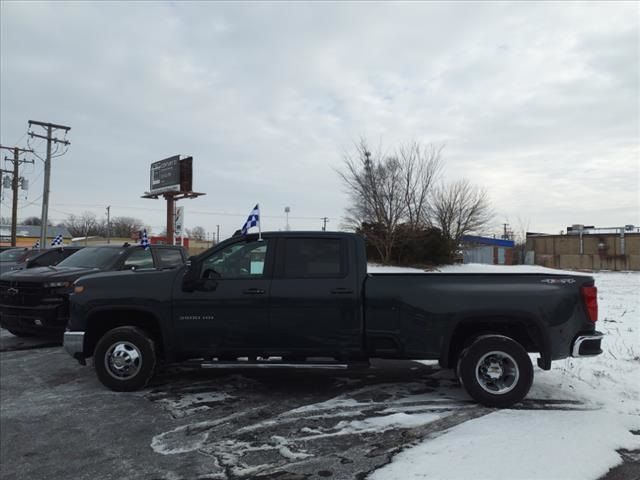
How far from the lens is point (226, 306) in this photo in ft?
17.5

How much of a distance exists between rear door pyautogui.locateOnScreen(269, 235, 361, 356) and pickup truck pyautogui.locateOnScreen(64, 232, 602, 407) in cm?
1

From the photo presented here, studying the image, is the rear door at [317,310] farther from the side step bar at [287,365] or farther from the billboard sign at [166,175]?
the billboard sign at [166,175]

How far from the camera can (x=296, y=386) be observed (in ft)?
19.2

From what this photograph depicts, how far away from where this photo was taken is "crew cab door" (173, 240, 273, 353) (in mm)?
5312

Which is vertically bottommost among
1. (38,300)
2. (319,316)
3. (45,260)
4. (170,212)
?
(38,300)

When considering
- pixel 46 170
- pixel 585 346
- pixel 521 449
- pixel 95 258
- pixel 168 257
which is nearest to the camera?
pixel 521 449

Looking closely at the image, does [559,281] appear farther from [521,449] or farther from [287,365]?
[287,365]

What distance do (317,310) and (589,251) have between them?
50.7m

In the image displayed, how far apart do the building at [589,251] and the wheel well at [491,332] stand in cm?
4555

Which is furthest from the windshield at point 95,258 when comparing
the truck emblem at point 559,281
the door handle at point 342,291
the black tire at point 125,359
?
the truck emblem at point 559,281

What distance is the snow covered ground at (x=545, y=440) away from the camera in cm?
355

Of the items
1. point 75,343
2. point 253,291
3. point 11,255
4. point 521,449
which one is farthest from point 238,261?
Result: point 11,255

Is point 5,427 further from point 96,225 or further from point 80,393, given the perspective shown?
point 96,225

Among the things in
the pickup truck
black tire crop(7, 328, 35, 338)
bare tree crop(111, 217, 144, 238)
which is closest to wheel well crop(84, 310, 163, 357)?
the pickup truck
